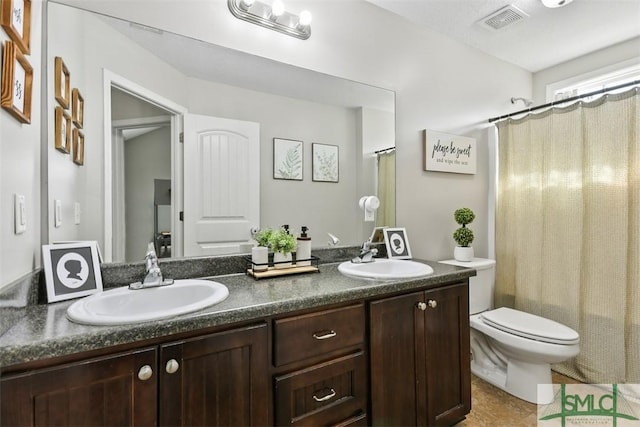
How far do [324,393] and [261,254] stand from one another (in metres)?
0.65

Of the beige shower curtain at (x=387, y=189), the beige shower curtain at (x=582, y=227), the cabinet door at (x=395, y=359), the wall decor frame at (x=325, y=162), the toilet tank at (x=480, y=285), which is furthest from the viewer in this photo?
the toilet tank at (x=480, y=285)

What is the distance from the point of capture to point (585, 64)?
2.55 metres

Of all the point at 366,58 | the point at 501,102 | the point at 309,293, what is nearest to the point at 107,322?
the point at 309,293

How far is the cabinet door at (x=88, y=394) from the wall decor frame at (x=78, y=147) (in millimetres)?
848

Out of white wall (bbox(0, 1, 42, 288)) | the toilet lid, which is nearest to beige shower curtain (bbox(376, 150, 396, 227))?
the toilet lid

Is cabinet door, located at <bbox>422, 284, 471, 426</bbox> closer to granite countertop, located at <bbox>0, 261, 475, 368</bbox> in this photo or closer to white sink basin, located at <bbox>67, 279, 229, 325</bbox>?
granite countertop, located at <bbox>0, 261, 475, 368</bbox>

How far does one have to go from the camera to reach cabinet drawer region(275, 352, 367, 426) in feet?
3.63

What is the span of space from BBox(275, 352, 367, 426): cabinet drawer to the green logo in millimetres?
1212

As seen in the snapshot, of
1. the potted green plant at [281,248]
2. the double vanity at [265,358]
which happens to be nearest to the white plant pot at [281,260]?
the potted green plant at [281,248]

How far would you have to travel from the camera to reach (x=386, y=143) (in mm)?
2055

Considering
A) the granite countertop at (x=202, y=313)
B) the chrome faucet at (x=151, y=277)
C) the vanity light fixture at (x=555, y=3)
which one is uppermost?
the vanity light fixture at (x=555, y=3)

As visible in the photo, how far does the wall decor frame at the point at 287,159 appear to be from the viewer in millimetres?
1711

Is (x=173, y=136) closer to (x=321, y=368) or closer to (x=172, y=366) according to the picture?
(x=172, y=366)

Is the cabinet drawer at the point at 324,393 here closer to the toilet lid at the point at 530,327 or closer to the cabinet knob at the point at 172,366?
the cabinet knob at the point at 172,366
